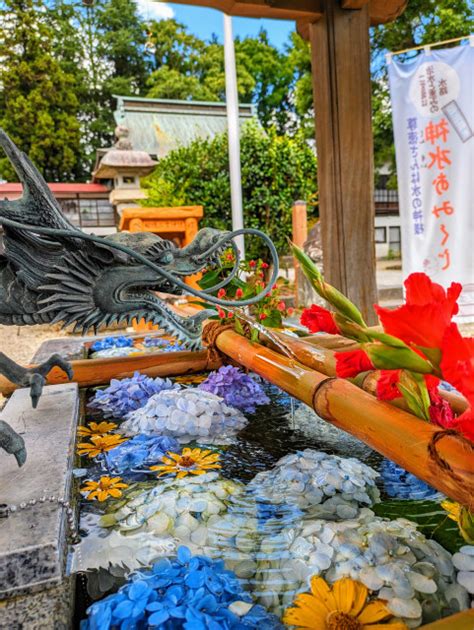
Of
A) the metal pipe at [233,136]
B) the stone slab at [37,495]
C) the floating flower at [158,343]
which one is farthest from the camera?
the metal pipe at [233,136]

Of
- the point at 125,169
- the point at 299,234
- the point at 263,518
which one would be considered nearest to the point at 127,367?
the point at 263,518

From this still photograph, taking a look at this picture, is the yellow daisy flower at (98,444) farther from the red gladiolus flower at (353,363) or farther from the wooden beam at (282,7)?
the wooden beam at (282,7)

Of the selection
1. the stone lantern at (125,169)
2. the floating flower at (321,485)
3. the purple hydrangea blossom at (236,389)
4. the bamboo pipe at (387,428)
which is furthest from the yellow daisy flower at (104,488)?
the stone lantern at (125,169)

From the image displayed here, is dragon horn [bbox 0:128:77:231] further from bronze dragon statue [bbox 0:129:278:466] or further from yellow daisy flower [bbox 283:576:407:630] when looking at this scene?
yellow daisy flower [bbox 283:576:407:630]

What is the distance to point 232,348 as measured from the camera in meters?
2.33

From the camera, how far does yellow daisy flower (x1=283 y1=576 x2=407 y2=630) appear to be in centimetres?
88

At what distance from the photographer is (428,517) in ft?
4.09

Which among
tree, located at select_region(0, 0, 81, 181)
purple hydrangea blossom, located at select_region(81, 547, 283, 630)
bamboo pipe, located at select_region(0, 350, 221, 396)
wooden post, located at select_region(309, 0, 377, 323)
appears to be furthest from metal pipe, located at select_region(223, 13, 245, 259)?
tree, located at select_region(0, 0, 81, 181)

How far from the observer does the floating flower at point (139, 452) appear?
1.62m

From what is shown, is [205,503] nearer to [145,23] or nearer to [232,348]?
[232,348]

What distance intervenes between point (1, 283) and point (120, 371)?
1.29m

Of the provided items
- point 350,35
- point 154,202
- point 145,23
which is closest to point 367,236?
point 350,35

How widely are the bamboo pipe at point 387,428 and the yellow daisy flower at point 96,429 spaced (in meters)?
0.80

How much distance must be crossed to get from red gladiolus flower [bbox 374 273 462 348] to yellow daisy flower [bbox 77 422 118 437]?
5.15 feet
